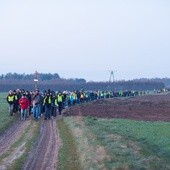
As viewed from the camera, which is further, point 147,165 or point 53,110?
point 53,110

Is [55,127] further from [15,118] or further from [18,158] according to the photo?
[18,158]

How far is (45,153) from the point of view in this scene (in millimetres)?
20766

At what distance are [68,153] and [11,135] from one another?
791 centimetres

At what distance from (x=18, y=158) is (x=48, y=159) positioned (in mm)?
981

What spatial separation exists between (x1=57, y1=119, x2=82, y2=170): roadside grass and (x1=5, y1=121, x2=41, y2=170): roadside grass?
45.3 inches

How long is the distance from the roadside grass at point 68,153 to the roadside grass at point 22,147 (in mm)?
1151

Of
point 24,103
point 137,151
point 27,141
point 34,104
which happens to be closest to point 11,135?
point 27,141

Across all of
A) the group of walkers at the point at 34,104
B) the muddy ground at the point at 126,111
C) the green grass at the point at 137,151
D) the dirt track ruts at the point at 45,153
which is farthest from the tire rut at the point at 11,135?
the muddy ground at the point at 126,111

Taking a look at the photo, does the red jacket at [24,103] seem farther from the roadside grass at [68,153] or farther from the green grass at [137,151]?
the green grass at [137,151]

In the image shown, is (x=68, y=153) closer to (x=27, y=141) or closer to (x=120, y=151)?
(x=120, y=151)

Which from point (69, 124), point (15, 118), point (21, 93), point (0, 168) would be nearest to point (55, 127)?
point (69, 124)

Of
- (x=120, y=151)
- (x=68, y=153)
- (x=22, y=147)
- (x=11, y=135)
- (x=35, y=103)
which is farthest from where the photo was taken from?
(x=35, y=103)

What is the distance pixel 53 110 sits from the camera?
3872 centimetres

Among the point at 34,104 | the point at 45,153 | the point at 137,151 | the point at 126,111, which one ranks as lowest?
the point at 45,153
